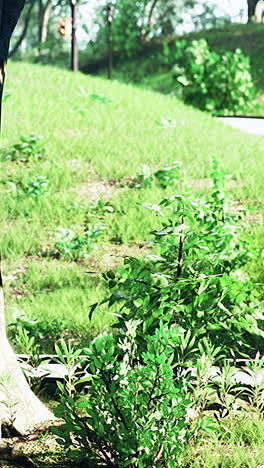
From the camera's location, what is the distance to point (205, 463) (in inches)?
129

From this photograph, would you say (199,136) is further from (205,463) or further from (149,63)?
(149,63)

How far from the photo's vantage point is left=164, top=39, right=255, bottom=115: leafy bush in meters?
15.9

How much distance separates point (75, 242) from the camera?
22.8 ft

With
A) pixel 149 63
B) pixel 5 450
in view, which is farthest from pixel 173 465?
pixel 149 63

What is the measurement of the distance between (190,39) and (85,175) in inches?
644

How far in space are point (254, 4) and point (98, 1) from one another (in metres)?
8.55

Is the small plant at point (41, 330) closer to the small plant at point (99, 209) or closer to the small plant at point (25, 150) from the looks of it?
the small plant at point (99, 209)

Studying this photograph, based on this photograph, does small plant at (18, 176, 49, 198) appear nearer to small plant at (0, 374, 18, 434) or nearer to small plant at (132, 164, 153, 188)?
small plant at (132, 164, 153, 188)

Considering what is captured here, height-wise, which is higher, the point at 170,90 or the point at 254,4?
the point at 254,4

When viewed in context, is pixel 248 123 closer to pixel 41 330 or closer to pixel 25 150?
pixel 25 150

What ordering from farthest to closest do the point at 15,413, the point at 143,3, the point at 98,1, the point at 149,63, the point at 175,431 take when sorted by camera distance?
the point at 98,1
the point at 143,3
the point at 149,63
the point at 15,413
the point at 175,431

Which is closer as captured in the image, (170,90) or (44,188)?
(44,188)

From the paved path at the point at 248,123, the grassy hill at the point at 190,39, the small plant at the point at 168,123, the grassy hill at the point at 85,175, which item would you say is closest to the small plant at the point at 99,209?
the grassy hill at the point at 85,175

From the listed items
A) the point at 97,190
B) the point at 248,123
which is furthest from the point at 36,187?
the point at 248,123
